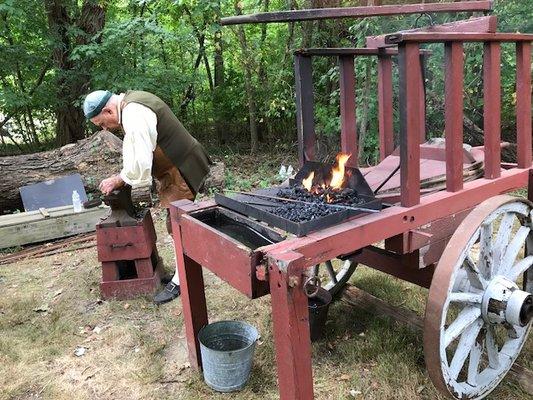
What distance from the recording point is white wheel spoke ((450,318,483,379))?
7.34 feet

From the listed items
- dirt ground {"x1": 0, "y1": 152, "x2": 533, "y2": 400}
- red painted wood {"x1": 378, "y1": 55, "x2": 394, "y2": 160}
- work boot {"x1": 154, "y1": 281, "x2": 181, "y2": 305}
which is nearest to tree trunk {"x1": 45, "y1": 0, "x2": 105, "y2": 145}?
dirt ground {"x1": 0, "y1": 152, "x2": 533, "y2": 400}

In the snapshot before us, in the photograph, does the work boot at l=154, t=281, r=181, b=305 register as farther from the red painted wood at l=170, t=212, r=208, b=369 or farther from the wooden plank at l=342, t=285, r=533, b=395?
the wooden plank at l=342, t=285, r=533, b=395

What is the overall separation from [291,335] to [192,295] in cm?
108

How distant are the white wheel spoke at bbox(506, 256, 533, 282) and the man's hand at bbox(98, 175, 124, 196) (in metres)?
2.77

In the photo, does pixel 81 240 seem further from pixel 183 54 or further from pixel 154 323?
pixel 183 54

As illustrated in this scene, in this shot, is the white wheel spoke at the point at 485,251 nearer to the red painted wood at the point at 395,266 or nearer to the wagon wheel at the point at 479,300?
the wagon wheel at the point at 479,300

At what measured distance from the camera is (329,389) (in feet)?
9.05

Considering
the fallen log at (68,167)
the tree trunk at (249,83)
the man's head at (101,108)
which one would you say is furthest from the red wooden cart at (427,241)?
the tree trunk at (249,83)

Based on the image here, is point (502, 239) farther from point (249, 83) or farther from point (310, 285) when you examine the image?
point (249, 83)

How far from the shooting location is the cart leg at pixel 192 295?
2743 millimetres

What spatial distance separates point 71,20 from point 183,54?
2.51 meters

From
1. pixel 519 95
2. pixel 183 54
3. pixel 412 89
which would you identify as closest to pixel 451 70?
pixel 412 89

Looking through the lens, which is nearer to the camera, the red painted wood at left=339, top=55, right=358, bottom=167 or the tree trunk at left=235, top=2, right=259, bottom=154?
the red painted wood at left=339, top=55, right=358, bottom=167

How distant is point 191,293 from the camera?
2.83 m
